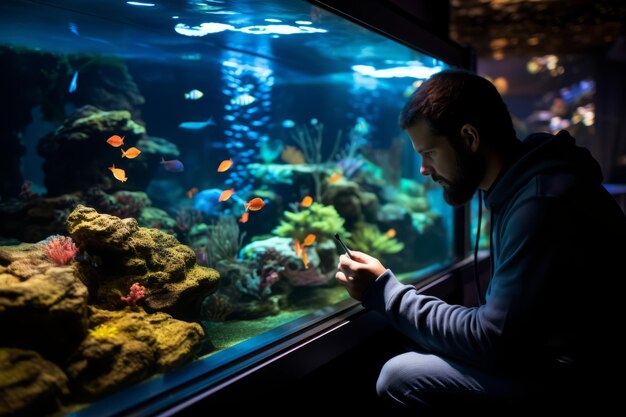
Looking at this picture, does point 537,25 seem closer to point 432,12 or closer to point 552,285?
point 432,12

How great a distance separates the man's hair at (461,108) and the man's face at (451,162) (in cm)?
4

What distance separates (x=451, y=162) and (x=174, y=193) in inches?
216

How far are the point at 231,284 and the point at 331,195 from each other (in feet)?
9.23

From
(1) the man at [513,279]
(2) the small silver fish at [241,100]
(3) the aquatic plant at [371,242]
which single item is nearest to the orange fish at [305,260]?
(3) the aquatic plant at [371,242]

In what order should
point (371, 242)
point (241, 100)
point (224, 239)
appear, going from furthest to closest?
1. point (371, 242)
2. point (241, 100)
3. point (224, 239)

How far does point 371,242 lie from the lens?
6.27m

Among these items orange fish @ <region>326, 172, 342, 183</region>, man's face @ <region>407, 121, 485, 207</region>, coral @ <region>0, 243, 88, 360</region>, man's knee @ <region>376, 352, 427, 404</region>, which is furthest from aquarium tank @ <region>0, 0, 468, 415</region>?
man's face @ <region>407, 121, 485, 207</region>

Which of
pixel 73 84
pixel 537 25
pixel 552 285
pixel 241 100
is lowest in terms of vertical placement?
pixel 552 285

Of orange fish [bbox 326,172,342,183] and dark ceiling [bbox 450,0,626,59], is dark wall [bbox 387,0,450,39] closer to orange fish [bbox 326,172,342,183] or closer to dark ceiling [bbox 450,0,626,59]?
orange fish [bbox 326,172,342,183]

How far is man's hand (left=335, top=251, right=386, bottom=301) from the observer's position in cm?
212

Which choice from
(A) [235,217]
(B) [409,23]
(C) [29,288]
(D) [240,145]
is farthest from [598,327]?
(D) [240,145]

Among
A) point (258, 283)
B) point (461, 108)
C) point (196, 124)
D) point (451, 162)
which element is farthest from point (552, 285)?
point (196, 124)

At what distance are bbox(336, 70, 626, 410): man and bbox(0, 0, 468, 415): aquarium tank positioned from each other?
93 centimetres

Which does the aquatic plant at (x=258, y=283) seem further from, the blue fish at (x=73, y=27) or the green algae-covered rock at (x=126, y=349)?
the blue fish at (x=73, y=27)
